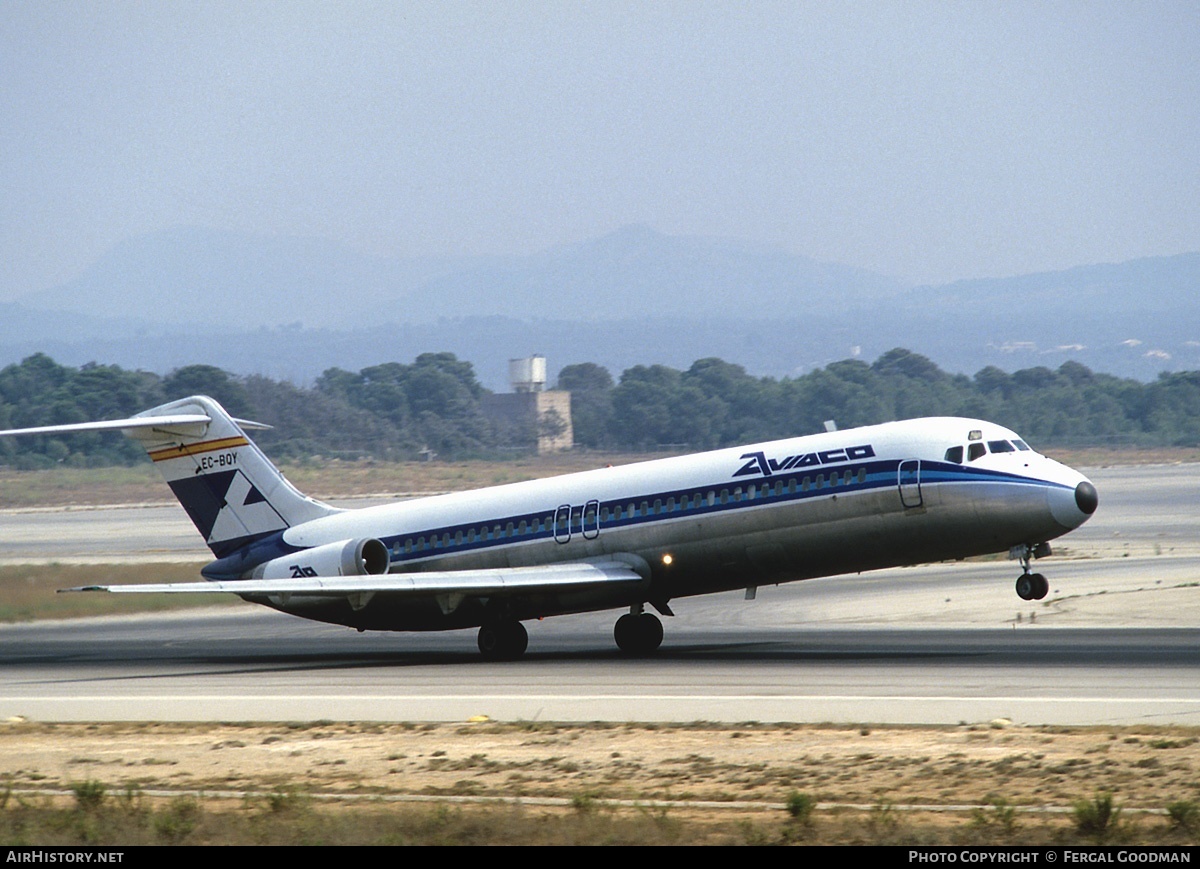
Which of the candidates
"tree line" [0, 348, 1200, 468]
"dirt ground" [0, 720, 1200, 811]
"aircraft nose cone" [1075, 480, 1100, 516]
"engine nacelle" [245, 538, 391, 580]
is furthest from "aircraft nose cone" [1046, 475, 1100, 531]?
"tree line" [0, 348, 1200, 468]

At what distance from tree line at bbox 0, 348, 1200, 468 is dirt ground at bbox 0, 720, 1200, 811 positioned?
118 meters

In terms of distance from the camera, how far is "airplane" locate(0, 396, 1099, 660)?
90.2 ft

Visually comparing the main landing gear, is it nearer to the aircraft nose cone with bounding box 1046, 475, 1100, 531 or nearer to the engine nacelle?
the aircraft nose cone with bounding box 1046, 475, 1100, 531

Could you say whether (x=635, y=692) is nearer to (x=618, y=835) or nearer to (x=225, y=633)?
(x=618, y=835)

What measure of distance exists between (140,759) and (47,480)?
319 ft

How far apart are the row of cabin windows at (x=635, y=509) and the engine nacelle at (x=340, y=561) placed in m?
0.46

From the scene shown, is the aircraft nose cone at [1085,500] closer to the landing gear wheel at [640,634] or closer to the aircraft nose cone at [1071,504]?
the aircraft nose cone at [1071,504]

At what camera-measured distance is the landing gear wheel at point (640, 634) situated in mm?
31188

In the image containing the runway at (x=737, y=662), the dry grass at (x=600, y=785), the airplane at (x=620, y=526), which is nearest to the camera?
the dry grass at (x=600, y=785)

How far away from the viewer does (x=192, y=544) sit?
73062 millimetres

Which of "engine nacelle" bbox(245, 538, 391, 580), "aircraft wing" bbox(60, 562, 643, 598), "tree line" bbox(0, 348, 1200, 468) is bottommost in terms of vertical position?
"aircraft wing" bbox(60, 562, 643, 598)

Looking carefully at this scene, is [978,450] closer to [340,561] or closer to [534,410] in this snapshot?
[340,561]

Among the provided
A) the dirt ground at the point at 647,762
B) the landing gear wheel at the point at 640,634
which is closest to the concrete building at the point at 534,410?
the landing gear wheel at the point at 640,634

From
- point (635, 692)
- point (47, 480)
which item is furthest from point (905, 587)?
point (47, 480)
